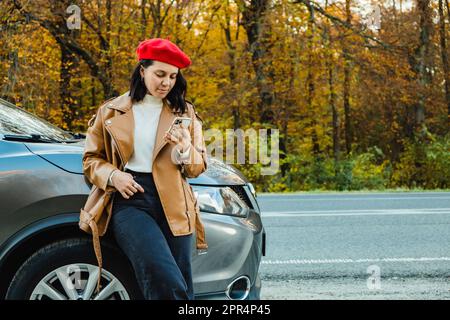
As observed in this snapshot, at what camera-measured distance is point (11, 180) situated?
10.00 ft

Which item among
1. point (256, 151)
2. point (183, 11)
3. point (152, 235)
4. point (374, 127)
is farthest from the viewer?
point (374, 127)

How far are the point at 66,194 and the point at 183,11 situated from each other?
1935 cm

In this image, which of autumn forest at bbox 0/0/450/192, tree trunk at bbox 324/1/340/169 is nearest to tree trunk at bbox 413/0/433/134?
autumn forest at bbox 0/0/450/192

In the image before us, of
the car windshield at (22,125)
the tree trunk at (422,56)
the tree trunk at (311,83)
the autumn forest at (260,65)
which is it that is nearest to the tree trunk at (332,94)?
the autumn forest at (260,65)

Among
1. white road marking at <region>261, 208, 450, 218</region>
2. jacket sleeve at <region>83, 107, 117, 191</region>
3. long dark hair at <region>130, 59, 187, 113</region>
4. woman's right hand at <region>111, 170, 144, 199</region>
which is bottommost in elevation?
white road marking at <region>261, 208, 450, 218</region>

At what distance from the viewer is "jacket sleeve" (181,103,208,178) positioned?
2.87m

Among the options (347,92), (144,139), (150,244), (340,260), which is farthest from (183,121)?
(347,92)

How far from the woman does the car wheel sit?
138 millimetres

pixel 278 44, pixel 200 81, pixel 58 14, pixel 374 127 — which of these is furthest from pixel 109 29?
A: pixel 374 127

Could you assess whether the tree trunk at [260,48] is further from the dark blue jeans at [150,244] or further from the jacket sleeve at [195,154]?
the dark blue jeans at [150,244]

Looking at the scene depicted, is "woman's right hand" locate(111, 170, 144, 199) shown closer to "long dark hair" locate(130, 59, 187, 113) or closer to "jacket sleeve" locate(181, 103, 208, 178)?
"jacket sleeve" locate(181, 103, 208, 178)

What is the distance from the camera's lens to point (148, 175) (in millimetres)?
2857

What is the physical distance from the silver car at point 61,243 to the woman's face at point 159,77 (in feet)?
1.82
